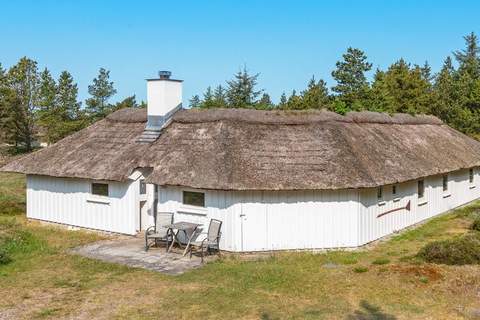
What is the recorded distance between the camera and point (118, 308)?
406 inches

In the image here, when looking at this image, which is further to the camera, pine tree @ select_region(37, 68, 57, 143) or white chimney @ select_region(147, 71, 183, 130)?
pine tree @ select_region(37, 68, 57, 143)

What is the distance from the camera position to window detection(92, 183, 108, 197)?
57.9 feet

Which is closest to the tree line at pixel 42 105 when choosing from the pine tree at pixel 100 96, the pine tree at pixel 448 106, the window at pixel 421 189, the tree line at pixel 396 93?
the pine tree at pixel 100 96

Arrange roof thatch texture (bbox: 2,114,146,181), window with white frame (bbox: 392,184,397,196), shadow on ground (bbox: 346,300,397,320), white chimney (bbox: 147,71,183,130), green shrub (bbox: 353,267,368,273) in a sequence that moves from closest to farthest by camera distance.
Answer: shadow on ground (bbox: 346,300,397,320)
green shrub (bbox: 353,267,368,273)
roof thatch texture (bbox: 2,114,146,181)
window with white frame (bbox: 392,184,397,196)
white chimney (bbox: 147,71,183,130)

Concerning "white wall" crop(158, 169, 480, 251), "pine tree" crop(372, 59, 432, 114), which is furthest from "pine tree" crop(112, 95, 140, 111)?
"white wall" crop(158, 169, 480, 251)

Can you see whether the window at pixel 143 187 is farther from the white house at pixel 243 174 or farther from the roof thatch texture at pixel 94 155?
the roof thatch texture at pixel 94 155

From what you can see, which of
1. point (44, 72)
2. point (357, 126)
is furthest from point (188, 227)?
point (44, 72)

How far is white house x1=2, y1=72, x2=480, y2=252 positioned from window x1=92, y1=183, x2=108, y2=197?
4cm

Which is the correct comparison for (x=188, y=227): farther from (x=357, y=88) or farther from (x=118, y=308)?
(x=357, y=88)

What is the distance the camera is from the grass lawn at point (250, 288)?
10062 millimetres

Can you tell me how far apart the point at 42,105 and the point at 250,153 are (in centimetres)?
4422

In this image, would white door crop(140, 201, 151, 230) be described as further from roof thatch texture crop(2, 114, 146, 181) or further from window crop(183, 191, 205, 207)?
window crop(183, 191, 205, 207)

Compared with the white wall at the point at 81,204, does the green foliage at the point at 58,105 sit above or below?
above

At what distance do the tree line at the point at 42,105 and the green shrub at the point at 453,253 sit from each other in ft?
141
